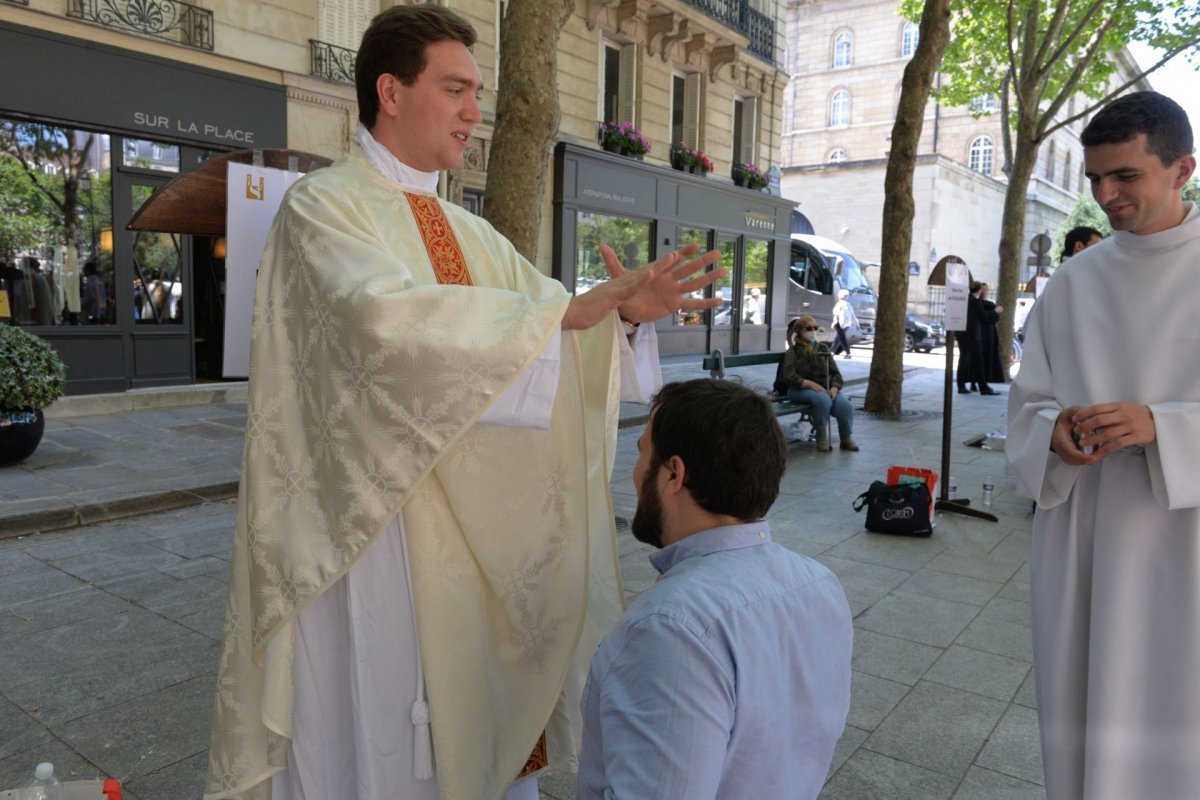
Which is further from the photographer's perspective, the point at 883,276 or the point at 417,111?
the point at 883,276

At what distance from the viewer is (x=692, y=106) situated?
19266 millimetres

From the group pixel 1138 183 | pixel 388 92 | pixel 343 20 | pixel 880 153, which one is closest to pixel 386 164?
pixel 388 92

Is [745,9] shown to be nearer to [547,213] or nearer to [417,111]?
[547,213]

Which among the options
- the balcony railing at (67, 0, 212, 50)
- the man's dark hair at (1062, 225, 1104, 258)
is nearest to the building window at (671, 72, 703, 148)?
the balcony railing at (67, 0, 212, 50)

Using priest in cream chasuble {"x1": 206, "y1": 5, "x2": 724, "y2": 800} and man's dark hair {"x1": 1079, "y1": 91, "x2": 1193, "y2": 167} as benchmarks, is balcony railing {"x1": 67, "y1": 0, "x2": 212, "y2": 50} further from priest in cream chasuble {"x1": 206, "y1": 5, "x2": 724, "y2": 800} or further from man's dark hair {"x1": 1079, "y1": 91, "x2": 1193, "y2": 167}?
man's dark hair {"x1": 1079, "y1": 91, "x2": 1193, "y2": 167}

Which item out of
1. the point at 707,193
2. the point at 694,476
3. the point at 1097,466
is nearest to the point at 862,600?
the point at 1097,466

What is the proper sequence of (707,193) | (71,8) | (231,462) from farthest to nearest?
(707,193) < (71,8) < (231,462)

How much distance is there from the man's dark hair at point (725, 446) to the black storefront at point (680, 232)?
13478mm

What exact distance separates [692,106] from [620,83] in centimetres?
237

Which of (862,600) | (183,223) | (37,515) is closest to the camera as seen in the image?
(183,223)

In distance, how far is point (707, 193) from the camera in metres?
19.5

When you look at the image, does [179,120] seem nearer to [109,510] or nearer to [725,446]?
[109,510]

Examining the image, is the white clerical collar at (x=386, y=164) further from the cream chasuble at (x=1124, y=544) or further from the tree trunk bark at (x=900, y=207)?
the tree trunk bark at (x=900, y=207)

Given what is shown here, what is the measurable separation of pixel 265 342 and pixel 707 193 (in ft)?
60.2
